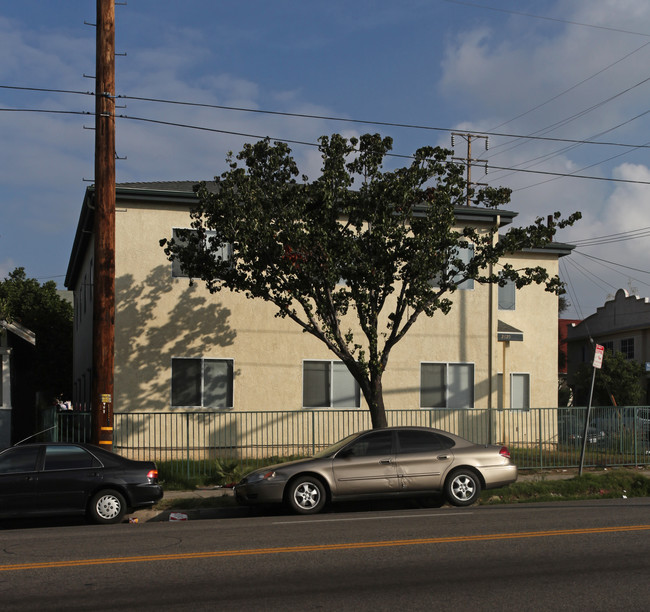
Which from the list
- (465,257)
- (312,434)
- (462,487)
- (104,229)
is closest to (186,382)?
(312,434)

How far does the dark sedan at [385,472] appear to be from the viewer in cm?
1309

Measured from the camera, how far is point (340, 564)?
27.2ft

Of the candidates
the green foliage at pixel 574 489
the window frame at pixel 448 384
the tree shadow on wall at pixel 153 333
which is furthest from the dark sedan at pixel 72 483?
the window frame at pixel 448 384

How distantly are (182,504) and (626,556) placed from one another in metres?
8.33

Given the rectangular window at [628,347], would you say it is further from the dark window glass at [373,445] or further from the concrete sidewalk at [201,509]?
the dark window glass at [373,445]

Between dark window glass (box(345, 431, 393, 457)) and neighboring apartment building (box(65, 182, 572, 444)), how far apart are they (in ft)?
23.4

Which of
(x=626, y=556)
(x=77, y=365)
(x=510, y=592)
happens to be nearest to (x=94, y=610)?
(x=510, y=592)

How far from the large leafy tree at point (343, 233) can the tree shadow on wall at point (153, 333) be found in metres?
3.23

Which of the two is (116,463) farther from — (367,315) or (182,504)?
(367,315)

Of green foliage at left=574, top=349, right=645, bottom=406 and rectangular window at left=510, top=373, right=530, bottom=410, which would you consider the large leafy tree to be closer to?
rectangular window at left=510, top=373, right=530, bottom=410

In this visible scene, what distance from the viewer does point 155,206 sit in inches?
784

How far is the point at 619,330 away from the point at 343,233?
31.7 metres

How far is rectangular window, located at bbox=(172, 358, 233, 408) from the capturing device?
786 inches

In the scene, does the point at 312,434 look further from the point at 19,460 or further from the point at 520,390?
the point at 520,390
